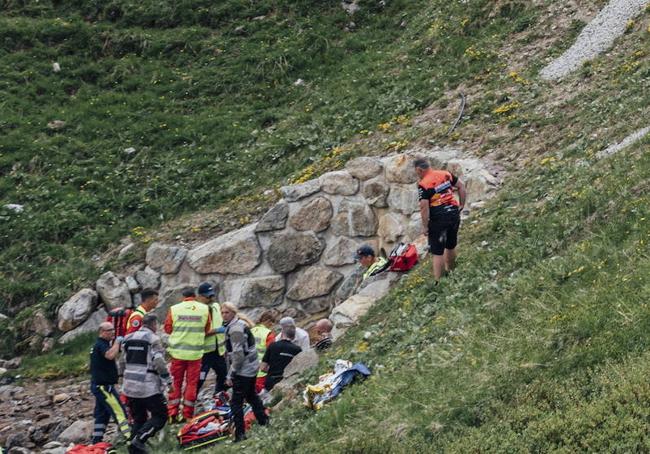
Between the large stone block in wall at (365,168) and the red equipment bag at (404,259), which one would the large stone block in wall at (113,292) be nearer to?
the large stone block in wall at (365,168)

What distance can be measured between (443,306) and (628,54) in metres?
8.48

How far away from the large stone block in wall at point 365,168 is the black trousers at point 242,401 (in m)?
6.60

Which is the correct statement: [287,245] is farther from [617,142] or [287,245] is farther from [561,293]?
[561,293]

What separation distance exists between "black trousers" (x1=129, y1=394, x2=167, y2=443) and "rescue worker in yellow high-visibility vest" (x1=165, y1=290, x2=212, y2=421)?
0.74 meters

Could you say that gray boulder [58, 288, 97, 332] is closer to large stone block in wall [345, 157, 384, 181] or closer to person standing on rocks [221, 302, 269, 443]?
large stone block in wall [345, 157, 384, 181]

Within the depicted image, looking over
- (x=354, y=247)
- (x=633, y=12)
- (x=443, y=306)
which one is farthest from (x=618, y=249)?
(x=633, y=12)

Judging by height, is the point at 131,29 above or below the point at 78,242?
above

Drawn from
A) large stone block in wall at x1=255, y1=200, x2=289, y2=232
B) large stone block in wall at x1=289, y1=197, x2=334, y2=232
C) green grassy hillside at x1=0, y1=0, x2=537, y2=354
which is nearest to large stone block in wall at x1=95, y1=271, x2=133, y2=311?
green grassy hillside at x1=0, y1=0, x2=537, y2=354

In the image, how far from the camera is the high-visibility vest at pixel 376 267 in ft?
50.1

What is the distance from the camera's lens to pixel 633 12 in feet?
62.2

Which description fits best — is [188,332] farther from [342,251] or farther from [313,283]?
[342,251]

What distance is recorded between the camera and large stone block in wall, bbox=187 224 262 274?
1761 centimetres

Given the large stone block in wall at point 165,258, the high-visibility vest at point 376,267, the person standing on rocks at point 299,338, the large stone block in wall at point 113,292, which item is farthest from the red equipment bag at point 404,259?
the large stone block in wall at point 113,292

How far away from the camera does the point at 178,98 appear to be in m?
24.3
